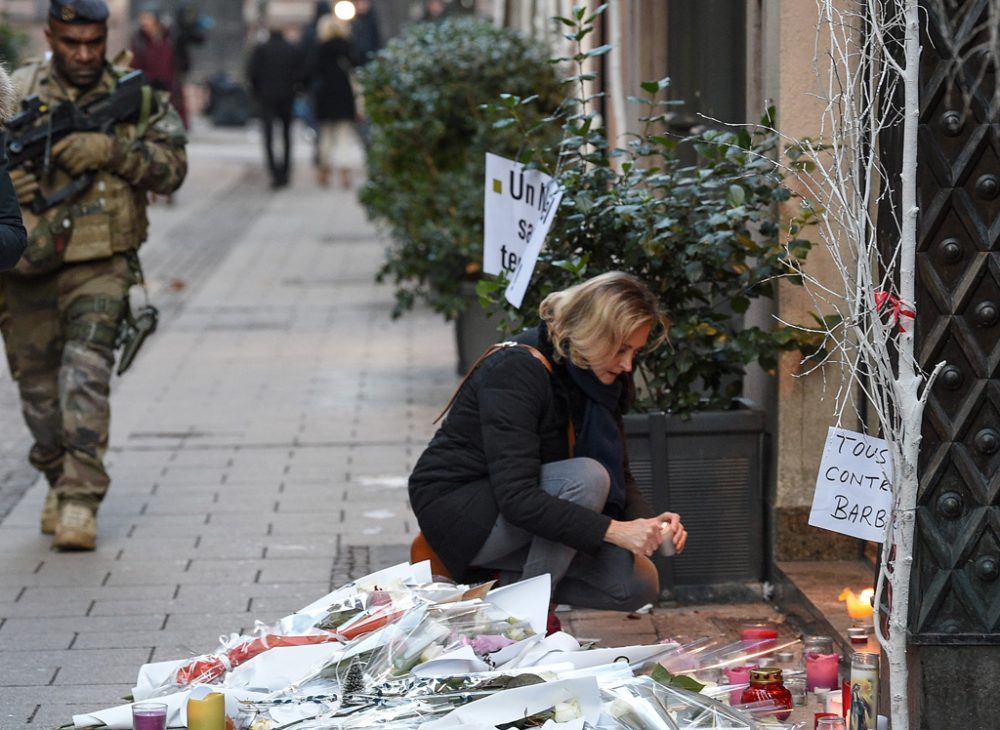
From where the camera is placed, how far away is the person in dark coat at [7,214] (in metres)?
4.87

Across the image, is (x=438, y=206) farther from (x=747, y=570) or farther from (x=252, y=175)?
(x=252, y=175)

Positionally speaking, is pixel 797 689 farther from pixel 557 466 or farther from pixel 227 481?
pixel 227 481

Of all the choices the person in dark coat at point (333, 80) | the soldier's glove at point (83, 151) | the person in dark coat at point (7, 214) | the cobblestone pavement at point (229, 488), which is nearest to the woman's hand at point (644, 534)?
the cobblestone pavement at point (229, 488)

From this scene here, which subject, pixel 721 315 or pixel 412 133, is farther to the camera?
pixel 412 133

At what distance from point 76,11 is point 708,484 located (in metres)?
2.98

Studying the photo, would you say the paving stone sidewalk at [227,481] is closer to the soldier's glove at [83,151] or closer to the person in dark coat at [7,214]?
the person in dark coat at [7,214]

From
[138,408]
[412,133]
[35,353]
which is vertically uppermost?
[412,133]

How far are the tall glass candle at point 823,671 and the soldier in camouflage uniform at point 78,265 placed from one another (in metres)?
3.07

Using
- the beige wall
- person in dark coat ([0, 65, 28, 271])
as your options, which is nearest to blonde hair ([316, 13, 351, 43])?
the beige wall

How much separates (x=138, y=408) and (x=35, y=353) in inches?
115

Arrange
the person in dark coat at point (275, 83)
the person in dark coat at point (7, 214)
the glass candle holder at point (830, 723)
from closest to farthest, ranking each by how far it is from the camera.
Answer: the glass candle holder at point (830, 723) < the person in dark coat at point (7, 214) < the person in dark coat at point (275, 83)

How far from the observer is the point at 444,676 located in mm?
4383

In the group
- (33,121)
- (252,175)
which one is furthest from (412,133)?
(252,175)

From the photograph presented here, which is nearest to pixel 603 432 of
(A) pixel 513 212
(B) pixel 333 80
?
(A) pixel 513 212
